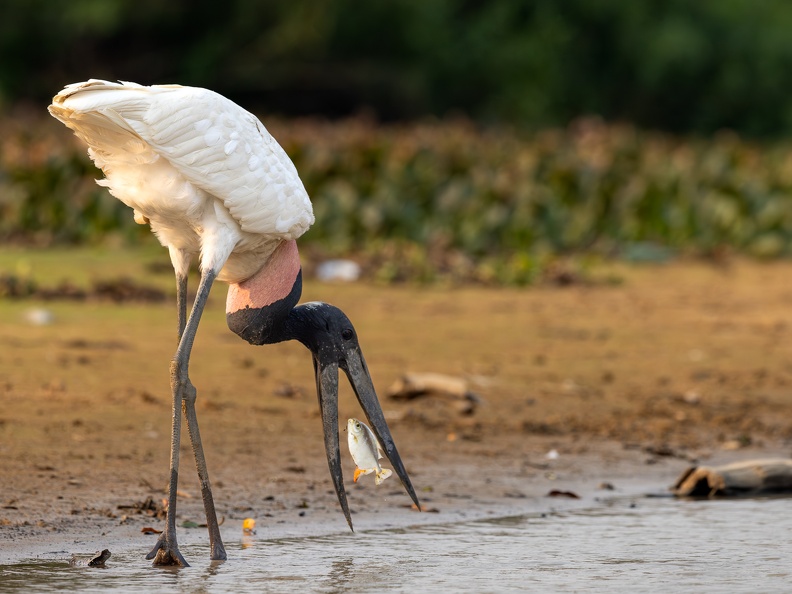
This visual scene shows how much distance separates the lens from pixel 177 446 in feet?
13.7

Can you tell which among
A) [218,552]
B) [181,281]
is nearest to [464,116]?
[181,281]

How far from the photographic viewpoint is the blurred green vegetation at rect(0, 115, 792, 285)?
1145cm

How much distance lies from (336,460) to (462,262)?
6.65 metres

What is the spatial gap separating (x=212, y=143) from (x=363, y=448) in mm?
1019

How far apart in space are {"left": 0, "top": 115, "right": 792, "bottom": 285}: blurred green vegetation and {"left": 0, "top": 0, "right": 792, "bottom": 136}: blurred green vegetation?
8131mm

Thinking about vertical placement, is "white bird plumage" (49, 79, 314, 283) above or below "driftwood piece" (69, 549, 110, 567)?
above

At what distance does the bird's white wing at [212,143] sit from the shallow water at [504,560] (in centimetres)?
101

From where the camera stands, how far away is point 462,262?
36.1ft

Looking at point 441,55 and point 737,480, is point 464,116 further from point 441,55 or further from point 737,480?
point 737,480

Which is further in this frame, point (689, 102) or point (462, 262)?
point (689, 102)

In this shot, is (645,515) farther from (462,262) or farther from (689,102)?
(689,102)

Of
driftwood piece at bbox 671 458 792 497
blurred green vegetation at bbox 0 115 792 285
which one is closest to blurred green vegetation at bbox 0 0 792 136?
blurred green vegetation at bbox 0 115 792 285

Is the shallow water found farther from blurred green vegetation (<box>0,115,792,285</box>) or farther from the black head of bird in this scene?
blurred green vegetation (<box>0,115,792,285</box>)

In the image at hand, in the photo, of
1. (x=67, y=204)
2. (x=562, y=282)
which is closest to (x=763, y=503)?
(x=562, y=282)
